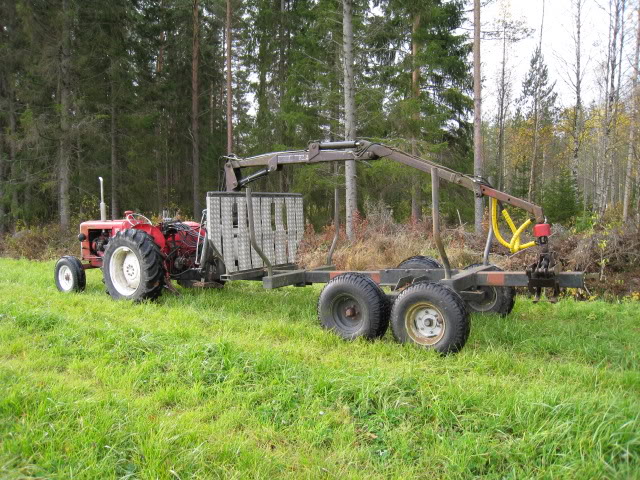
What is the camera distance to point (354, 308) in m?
5.26

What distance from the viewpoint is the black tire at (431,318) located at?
4430 millimetres

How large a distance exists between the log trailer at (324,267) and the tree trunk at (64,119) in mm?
9662

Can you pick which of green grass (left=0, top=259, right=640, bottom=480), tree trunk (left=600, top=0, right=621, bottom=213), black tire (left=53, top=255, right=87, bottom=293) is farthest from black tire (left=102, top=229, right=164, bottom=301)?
tree trunk (left=600, top=0, right=621, bottom=213)

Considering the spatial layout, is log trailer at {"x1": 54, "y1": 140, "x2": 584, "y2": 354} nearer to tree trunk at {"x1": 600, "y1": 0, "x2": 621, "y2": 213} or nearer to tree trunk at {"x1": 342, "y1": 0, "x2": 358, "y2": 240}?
tree trunk at {"x1": 342, "y1": 0, "x2": 358, "y2": 240}

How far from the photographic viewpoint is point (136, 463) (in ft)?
8.74

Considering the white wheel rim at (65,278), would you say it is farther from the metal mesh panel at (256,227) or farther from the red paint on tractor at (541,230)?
the red paint on tractor at (541,230)

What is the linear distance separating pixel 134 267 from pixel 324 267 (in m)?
2.97

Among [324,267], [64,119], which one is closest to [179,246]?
[324,267]

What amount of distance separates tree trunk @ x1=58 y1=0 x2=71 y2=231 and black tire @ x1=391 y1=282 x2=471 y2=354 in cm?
1561

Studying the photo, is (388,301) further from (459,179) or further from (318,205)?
(318,205)

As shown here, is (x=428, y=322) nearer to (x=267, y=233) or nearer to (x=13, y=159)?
(x=267, y=233)

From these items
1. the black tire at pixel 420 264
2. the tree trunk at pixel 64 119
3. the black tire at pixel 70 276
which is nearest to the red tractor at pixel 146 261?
the black tire at pixel 70 276

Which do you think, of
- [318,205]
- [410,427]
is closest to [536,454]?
[410,427]

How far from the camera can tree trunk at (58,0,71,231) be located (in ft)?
54.1
